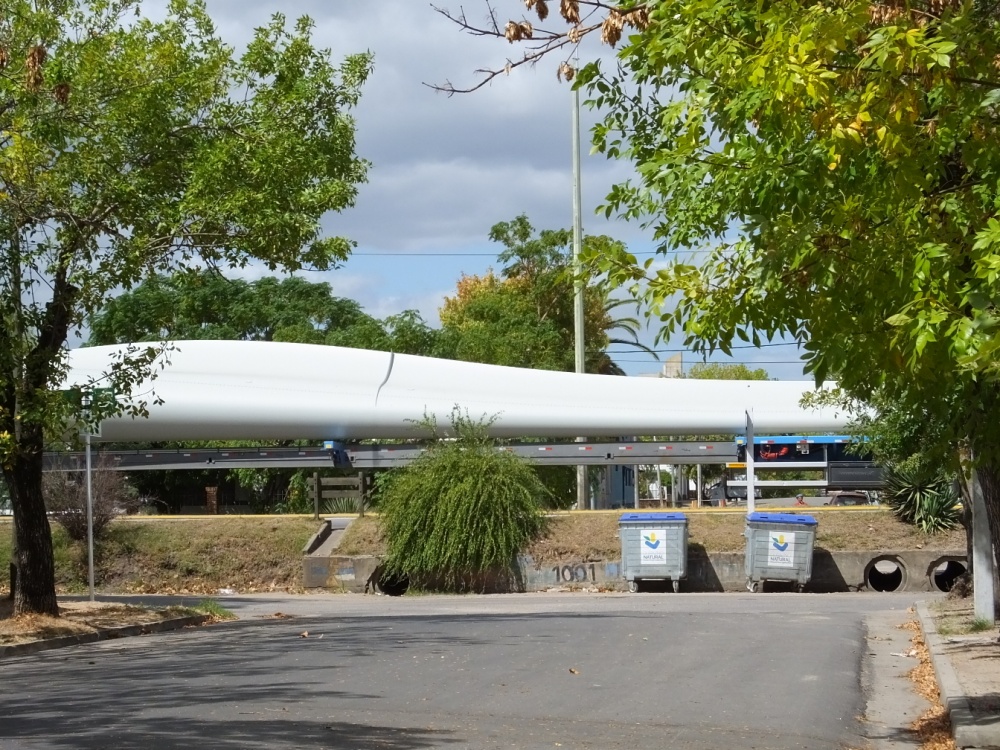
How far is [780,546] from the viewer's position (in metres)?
24.6

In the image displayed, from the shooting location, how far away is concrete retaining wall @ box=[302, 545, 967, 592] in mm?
25062

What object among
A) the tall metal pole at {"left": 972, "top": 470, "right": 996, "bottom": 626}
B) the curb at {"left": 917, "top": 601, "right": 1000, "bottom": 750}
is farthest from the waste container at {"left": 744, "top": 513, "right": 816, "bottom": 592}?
the curb at {"left": 917, "top": 601, "right": 1000, "bottom": 750}

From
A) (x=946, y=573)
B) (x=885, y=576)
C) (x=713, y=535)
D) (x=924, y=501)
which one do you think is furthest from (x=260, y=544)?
(x=946, y=573)

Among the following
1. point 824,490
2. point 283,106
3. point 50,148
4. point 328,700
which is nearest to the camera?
→ point 328,700

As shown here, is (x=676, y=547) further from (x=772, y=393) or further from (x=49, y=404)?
(x=49, y=404)

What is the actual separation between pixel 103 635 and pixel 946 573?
1665 cm

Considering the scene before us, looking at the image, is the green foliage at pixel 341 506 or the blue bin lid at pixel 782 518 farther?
the green foliage at pixel 341 506

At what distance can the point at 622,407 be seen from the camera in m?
32.2

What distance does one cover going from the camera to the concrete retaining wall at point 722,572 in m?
→ 25.1

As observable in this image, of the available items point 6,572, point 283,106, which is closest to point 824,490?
point 6,572

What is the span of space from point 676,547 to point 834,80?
1877 cm

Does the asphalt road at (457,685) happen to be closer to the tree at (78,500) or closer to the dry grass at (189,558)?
the dry grass at (189,558)

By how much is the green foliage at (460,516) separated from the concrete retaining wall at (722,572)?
2.80ft

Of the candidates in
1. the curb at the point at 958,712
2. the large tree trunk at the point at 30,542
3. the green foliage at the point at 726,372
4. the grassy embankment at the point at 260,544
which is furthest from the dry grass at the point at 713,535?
the green foliage at the point at 726,372
